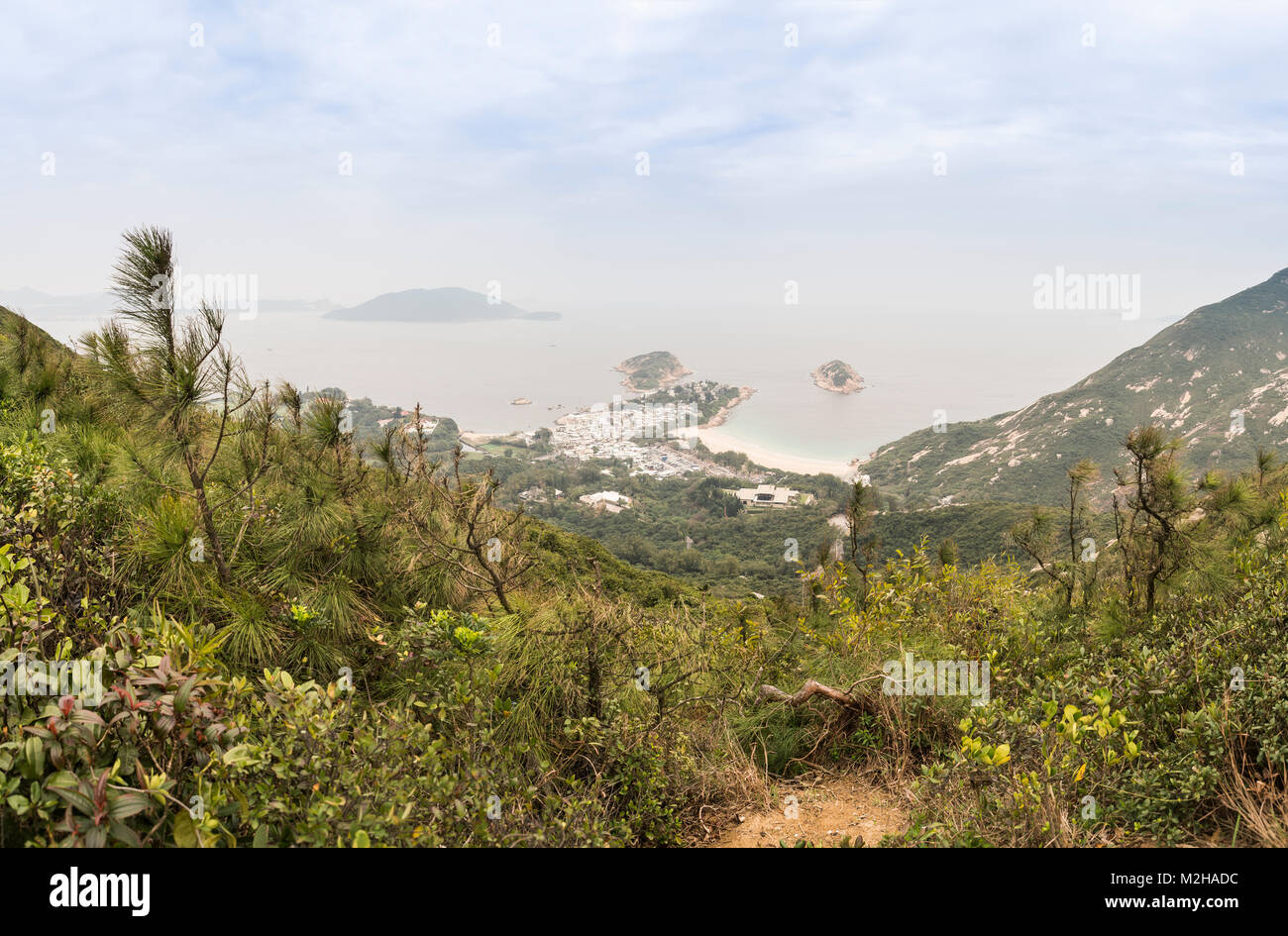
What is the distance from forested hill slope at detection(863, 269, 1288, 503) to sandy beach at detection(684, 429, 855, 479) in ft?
11.0

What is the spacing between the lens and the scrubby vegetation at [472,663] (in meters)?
1.61

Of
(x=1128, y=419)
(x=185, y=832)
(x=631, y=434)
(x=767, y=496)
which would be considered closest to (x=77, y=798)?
(x=185, y=832)

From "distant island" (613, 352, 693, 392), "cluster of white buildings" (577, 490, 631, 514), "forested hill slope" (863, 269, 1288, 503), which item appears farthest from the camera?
"distant island" (613, 352, 693, 392)

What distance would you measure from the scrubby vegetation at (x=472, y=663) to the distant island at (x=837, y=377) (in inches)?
4091

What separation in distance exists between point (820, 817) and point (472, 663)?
Answer: 5.19 ft

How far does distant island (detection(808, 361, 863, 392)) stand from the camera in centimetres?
10449

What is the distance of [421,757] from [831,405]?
323 ft

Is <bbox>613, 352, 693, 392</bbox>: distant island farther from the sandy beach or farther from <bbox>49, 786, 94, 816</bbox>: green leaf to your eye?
<bbox>49, 786, 94, 816</bbox>: green leaf

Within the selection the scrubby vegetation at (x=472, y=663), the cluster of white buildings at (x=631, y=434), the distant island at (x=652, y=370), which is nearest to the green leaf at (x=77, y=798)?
the scrubby vegetation at (x=472, y=663)

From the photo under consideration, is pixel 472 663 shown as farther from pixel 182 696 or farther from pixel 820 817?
pixel 820 817

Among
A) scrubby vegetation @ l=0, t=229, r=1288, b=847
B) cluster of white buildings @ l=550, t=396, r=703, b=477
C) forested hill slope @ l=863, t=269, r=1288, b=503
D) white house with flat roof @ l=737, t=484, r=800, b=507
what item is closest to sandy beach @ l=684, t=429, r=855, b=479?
forested hill slope @ l=863, t=269, r=1288, b=503

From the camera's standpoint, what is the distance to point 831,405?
9581 cm
